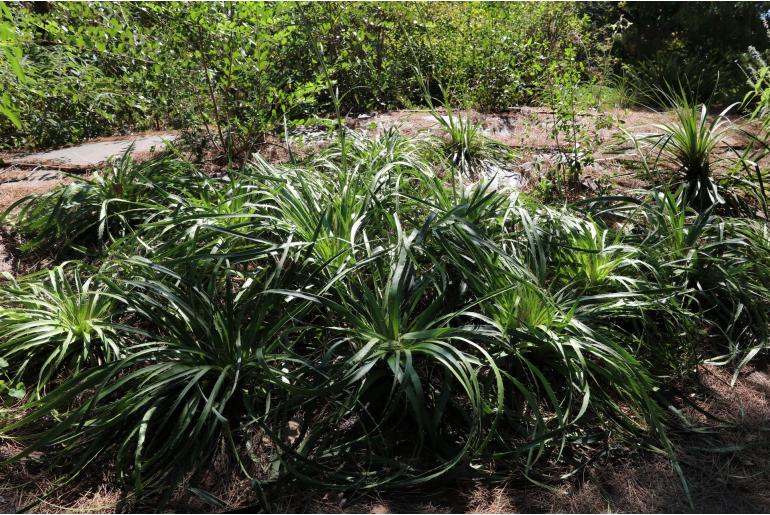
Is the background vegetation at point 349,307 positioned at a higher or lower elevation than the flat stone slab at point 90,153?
higher

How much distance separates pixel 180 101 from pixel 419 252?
2.68m

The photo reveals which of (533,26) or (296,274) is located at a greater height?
(533,26)

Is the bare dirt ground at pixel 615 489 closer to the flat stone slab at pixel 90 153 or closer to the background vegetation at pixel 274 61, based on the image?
the background vegetation at pixel 274 61

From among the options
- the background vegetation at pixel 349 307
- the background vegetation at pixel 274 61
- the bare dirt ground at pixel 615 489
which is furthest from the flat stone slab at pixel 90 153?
the bare dirt ground at pixel 615 489

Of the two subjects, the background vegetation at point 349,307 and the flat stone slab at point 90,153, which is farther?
the flat stone slab at point 90,153

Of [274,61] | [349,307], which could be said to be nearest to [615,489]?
[349,307]

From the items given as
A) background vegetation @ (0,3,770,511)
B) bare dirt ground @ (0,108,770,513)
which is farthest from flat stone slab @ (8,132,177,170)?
bare dirt ground @ (0,108,770,513)

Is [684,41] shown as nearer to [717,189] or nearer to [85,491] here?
[717,189]

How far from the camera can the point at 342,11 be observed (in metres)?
4.86

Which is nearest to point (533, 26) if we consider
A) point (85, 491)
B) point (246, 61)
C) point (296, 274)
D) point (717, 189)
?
point (717, 189)

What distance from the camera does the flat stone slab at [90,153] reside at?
4391 millimetres

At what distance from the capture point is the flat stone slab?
4391 millimetres

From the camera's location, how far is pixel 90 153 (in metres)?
4.69

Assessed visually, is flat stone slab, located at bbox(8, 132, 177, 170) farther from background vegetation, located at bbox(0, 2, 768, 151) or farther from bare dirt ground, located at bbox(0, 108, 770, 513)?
bare dirt ground, located at bbox(0, 108, 770, 513)
